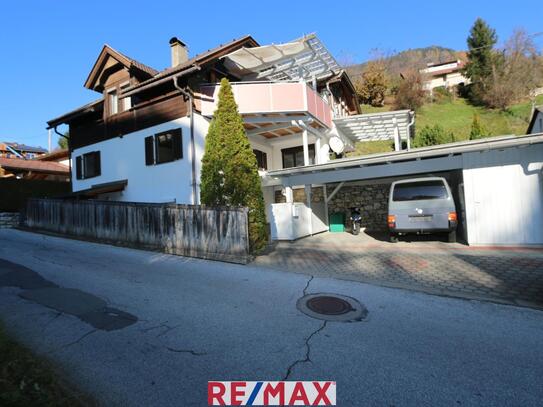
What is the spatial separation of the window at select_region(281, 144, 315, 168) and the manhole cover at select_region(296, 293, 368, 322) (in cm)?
1358

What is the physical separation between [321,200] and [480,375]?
13.6 m

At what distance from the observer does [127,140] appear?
16469mm

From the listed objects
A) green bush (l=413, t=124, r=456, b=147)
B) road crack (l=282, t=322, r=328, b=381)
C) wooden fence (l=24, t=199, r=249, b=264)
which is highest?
green bush (l=413, t=124, r=456, b=147)

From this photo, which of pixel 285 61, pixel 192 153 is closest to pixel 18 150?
pixel 192 153

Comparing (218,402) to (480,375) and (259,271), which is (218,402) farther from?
(259,271)

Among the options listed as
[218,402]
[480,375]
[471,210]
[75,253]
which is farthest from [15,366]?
[471,210]

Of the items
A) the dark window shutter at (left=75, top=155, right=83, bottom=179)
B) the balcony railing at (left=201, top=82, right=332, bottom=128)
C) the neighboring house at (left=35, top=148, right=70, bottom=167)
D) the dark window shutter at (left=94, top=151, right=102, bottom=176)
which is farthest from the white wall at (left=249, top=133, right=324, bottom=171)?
the neighboring house at (left=35, top=148, right=70, bottom=167)

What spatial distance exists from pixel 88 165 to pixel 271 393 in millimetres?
20026

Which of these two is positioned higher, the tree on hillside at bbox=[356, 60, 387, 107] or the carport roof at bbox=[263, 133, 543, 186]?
the tree on hillside at bbox=[356, 60, 387, 107]

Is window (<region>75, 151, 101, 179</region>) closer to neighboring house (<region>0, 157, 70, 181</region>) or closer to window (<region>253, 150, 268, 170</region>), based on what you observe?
neighboring house (<region>0, 157, 70, 181</region>)

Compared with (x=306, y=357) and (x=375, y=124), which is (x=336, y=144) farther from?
(x=306, y=357)

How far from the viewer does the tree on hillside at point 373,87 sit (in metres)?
39.4

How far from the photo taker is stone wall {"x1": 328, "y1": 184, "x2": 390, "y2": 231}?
1538cm

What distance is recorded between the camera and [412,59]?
53.5 meters
